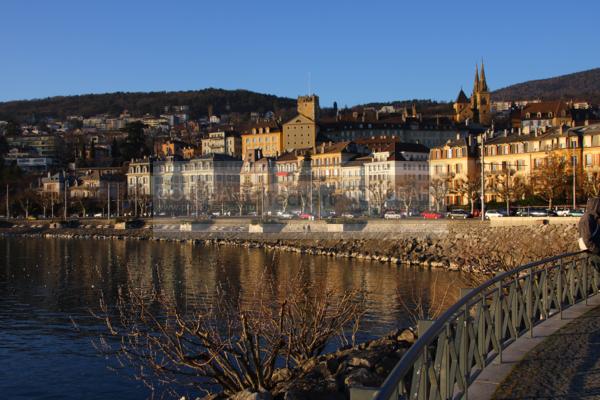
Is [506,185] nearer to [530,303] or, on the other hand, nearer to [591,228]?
[591,228]

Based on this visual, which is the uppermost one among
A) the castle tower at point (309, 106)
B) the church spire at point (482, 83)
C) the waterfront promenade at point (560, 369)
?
the church spire at point (482, 83)

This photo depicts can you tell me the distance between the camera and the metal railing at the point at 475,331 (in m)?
5.58

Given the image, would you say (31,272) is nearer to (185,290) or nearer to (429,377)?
(185,290)

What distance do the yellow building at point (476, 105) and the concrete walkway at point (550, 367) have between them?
136 meters

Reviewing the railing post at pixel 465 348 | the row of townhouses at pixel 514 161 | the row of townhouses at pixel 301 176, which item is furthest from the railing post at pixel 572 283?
the row of townhouses at pixel 301 176

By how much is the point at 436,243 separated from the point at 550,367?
40098 mm

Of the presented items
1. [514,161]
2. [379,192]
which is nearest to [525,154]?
[514,161]

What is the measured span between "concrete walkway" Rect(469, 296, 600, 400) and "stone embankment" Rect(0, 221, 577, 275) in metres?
12.4

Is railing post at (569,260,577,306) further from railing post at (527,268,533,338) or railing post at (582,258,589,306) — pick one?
railing post at (527,268,533,338)

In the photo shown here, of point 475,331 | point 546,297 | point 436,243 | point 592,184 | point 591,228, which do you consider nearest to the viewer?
point 475,331

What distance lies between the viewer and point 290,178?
323 feet

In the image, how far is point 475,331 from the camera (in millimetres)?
7570

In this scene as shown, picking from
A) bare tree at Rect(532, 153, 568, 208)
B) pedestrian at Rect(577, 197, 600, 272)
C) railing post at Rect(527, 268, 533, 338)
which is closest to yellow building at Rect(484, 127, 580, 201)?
bare tree at Rect(532, 153, 568, 208)

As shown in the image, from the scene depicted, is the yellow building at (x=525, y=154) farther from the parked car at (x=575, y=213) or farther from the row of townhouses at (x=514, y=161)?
the parked car at (x=575, y=213)
